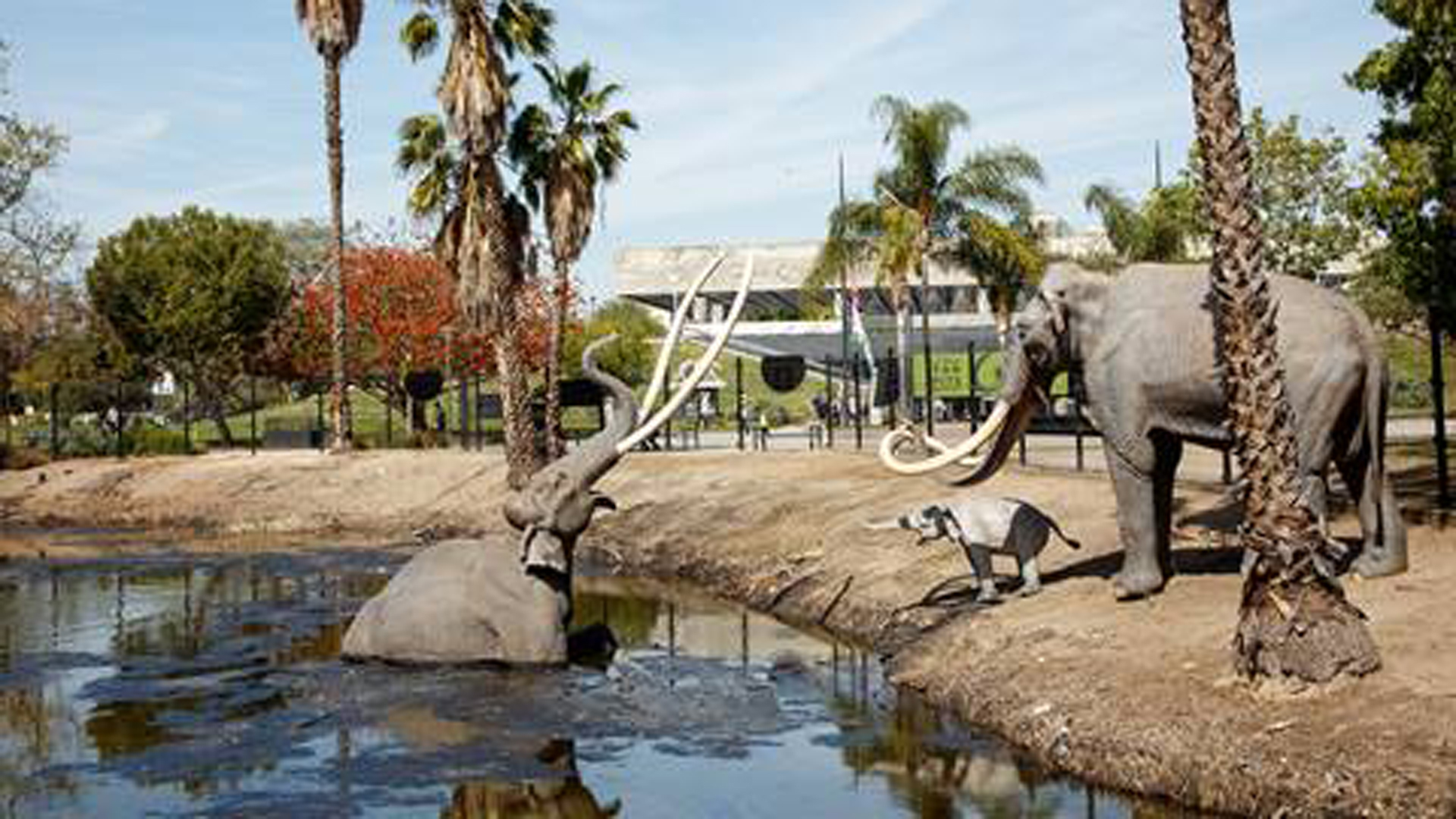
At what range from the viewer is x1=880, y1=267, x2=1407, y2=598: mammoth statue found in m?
9.31

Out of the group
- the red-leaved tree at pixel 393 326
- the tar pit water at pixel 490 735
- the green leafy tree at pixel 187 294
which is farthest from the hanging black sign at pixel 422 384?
the tar pit water at pixel 490 735

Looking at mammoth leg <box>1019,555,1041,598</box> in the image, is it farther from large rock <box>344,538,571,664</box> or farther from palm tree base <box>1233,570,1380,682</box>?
large rock <box>344,538,571,664</box>

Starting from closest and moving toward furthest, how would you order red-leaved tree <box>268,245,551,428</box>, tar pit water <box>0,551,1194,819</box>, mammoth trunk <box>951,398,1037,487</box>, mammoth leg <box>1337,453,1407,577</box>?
tar pit water <box>0,551,1194,819</box> → mammoth leg <box>1337,453,1407,577</box> → mammoth trunk <box>951,398,1037,487</box> → red-leaved tree <box>268,245,551,428</box>

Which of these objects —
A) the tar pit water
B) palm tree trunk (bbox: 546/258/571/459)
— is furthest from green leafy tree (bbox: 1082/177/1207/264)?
the tar pit water

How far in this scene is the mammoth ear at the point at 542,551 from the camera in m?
11.1

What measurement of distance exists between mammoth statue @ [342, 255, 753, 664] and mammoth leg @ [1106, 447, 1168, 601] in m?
2.82

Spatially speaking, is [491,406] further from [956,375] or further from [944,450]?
[944,450]

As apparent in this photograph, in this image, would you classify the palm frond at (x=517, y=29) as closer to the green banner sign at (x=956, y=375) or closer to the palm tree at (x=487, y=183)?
the palm tree at (x=487, y=183)

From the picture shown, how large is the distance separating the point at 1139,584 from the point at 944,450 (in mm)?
1704

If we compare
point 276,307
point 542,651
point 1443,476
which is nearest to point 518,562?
point 542,651

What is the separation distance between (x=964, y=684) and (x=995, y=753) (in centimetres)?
111

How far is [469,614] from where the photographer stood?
11070mm

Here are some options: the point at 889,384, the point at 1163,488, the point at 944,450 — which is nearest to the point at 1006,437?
the point at 944,450

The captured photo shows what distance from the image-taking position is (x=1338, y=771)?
22.5 ft
